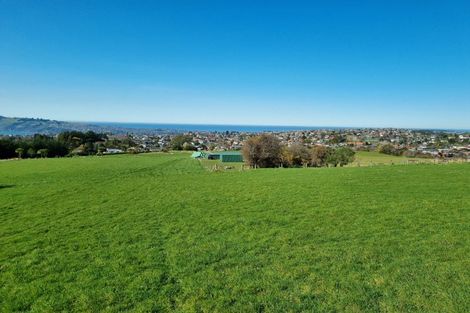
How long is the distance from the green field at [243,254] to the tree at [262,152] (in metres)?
34.7

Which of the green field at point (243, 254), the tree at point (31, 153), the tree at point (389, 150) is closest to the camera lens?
the green field at point (243, 254)

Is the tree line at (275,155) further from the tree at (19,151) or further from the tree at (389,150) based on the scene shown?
the tree at (19,151)

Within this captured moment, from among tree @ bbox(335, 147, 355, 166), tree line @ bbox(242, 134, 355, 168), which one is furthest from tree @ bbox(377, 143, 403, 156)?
tree line @ bbox(242, 134, 355, 168)

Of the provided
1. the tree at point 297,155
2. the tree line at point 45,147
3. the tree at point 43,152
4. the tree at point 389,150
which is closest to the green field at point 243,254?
the tree at point 297,155

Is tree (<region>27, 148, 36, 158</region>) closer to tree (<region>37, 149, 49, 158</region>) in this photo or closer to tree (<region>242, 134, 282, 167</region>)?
tree (<region>37, 149, 49, 158</region>)

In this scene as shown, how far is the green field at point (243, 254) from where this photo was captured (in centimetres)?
645

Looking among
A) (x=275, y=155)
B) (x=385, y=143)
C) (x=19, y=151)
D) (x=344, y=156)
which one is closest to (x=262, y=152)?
(x=275, y=155)

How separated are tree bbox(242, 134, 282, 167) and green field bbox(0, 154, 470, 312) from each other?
34.7 meters

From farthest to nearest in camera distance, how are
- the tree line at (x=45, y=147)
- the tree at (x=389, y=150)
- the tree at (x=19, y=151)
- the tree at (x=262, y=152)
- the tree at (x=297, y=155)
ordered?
1. the tree line at (x=45, y=147)
2. the tree at (x=389, y=150)
3. the tree at (x=19, y=151)
4. the tree at (x=297, y=155)
5. the tree at (x=262, y=152)

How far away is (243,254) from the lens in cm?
879

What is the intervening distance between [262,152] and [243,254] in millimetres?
42512

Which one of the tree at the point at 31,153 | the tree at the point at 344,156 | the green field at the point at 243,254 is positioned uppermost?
the green field at the point at 243,254

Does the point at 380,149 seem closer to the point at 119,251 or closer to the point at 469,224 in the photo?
the point at 469,224

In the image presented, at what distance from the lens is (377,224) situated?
36.4 ft
